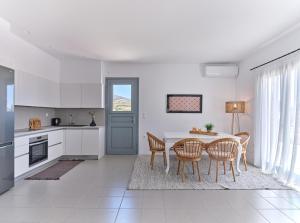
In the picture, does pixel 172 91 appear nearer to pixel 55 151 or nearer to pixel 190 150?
pixel 190 150

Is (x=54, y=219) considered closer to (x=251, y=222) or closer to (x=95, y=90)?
(x=251, y=222)

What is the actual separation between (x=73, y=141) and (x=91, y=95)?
4.39ft

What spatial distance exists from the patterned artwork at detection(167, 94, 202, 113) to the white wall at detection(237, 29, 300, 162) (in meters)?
1.22

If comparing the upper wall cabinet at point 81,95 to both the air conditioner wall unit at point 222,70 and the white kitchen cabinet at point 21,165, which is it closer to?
the white kitchen cabinet at point 21,165

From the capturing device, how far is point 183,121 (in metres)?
6.55

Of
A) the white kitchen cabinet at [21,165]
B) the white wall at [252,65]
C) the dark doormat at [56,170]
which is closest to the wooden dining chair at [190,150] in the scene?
the white wall at [252,65]

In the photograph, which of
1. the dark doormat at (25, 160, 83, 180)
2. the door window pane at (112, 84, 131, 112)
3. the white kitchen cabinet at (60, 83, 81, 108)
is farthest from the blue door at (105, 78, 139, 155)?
the dark doormat at (25, 160, 83, 180)

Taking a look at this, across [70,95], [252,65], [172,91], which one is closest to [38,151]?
[70,95]

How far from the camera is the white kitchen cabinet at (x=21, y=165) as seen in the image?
12.3 feet

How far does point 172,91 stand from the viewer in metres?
6.55

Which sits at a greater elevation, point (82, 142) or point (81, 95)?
point (81, 95)

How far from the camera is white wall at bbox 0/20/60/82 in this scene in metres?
3.80

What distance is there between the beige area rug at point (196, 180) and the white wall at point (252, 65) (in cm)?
134

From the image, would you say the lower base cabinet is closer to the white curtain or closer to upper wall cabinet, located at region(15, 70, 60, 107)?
upper wall cabinet, located at region(15, 70, 60, 107)
